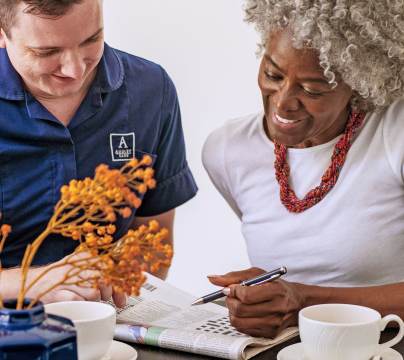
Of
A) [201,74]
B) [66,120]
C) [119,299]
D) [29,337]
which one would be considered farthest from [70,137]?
[201,74]

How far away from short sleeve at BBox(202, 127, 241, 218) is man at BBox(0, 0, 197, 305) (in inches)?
4.9

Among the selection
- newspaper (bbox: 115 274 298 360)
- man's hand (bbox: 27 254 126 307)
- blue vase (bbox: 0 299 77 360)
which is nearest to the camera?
blue vase (bbox: 0 299 77 360)

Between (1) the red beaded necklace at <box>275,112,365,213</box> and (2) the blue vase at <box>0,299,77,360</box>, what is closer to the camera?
(2) the blue vase at <box>0,299,77,360</box>

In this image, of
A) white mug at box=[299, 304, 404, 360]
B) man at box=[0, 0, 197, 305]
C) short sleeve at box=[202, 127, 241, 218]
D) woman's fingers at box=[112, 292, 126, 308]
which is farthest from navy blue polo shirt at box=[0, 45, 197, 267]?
white mug at box=[299, 304, 404, 360]

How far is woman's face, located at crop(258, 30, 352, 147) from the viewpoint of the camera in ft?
5.60

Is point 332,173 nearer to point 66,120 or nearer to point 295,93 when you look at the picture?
point 295,93

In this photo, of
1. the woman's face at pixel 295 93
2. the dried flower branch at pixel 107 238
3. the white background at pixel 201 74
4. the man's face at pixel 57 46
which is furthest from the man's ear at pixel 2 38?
the white background at pixel 201 74

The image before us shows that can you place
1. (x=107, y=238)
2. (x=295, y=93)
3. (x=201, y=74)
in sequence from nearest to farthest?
1. (x=107, y=238)
2. (x=295, y=93)
3. (x=201, y=74)

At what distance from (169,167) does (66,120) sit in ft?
1.11

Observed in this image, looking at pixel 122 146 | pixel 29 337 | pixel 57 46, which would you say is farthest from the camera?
pixel 122 146

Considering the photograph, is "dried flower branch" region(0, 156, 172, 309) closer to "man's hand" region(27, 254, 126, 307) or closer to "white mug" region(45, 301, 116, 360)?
"white mug" region(45, 301, 116, 360)

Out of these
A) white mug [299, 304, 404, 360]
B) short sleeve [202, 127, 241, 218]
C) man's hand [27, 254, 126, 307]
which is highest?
short sleeve [202, 127, 241, 218]

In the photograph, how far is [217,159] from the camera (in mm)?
1979

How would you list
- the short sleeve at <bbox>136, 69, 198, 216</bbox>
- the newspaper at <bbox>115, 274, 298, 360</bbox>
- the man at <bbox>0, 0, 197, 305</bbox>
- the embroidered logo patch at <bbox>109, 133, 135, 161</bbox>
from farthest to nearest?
the short sleeve at <bbox>136, 69, 198, 216</bbox>, the embroidered logo patch at <bbox>109, 133, 135, 161</bbox>, the man at <bbox>0, 0, 197, 305</bbox>, the newspaper at <bbox>115, 274, 298, 360</bbox>
